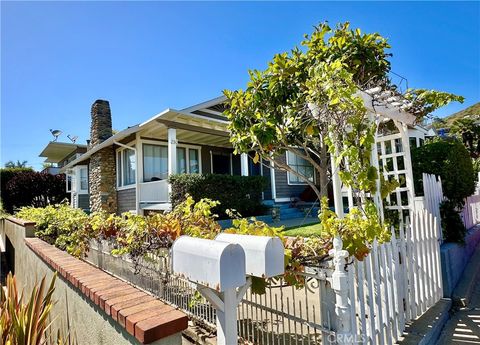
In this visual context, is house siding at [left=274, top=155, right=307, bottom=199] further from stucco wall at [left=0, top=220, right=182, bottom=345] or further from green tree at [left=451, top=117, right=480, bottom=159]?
green tree at [left=451, top=117, right=480, bottom=159]

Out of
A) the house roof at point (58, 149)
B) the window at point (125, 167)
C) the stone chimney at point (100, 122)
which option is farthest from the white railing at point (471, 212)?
the house roof at point (58, 149)

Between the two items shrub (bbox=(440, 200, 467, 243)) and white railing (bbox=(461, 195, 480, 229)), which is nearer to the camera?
shrub (bbox=(440, 200, 467, 243))

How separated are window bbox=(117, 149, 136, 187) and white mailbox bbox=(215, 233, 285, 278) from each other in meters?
12.6

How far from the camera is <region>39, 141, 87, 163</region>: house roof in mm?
20936

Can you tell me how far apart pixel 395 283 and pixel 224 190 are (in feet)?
28.0

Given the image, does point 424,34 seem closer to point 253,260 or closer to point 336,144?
point 336,144

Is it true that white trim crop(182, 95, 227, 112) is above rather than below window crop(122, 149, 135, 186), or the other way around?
above

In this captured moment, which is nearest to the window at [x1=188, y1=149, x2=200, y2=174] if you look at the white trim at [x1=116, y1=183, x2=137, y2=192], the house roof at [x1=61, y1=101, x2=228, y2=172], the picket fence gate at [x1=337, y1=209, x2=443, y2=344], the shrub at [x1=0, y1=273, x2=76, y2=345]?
the house roof at [x1=61, y1=101, x2=228, y2=172]

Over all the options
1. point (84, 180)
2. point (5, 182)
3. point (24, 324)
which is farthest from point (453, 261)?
point (5, 182)

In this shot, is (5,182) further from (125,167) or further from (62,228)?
(62,228)

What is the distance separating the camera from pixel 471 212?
667 cm

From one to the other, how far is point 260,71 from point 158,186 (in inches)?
294

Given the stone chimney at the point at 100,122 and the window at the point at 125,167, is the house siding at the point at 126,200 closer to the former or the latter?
the window at the point at 125,167

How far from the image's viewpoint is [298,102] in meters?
4.86
